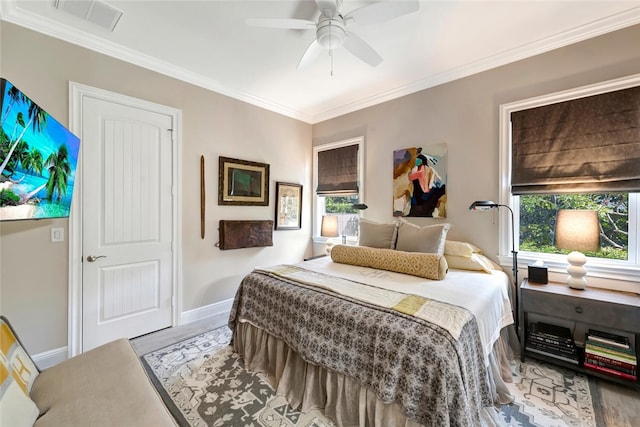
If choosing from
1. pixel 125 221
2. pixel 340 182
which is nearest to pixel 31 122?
pixel 125 221

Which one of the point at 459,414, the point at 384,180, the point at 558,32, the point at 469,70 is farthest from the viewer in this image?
the point at 384,180

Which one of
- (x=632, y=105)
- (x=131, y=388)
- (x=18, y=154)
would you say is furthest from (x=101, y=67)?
(x=632, y=105)

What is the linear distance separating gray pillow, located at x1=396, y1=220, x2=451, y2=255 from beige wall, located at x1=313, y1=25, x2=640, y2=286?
1.86 feet

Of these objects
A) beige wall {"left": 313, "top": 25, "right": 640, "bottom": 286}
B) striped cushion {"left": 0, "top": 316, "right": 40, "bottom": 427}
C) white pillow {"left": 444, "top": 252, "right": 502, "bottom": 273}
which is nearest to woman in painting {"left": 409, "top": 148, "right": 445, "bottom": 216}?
beige wall {"left": 313, "top": 25, "right": 640, "bottom": 286}

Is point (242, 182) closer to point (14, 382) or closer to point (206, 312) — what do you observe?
point (206, 312)

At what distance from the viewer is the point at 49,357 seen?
221 cm

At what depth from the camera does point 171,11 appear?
80.8 inches

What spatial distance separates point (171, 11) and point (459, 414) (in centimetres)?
318

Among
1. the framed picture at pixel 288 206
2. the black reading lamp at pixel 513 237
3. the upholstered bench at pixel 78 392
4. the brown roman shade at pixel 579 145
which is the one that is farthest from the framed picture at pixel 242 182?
the brown roman shade at pixel 579 145

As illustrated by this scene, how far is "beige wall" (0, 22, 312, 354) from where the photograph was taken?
2.06m

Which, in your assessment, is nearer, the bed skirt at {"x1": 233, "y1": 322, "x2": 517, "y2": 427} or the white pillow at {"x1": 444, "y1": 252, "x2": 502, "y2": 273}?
the bed skirt at {"x1": 233, "y1": 322, "x2": 517, "y2": 427}

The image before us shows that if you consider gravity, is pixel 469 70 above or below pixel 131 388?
above

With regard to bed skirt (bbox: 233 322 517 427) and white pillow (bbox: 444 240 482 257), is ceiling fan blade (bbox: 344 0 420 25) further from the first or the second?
bed skirt (bbox: 233 322 517 427)

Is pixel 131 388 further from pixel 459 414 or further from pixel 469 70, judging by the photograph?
pixel 469 70
